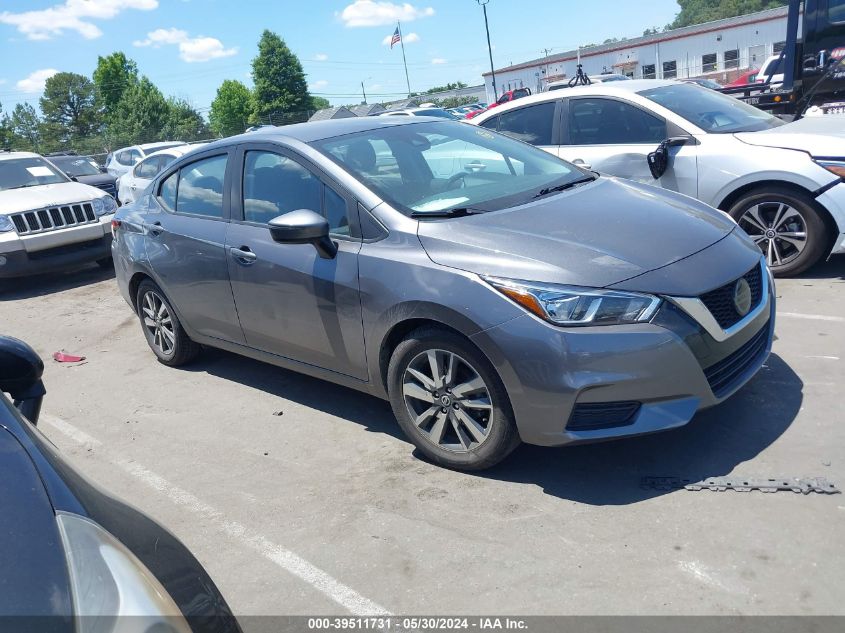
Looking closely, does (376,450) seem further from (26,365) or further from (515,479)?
(26,365)

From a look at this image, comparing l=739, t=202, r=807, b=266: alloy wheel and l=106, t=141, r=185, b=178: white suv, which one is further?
l=106, t=141, r=185, b=178: white suv

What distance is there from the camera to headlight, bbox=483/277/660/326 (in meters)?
3.41

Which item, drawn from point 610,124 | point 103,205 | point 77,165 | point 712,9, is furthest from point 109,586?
point 712,9

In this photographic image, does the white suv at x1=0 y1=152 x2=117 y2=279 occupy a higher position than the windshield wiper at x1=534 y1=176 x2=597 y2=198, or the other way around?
the windshield wiper at x1=534 y1=176 x2=597 y2=198

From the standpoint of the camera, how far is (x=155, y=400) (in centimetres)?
561

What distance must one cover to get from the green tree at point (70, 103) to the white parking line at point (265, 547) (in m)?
99.4

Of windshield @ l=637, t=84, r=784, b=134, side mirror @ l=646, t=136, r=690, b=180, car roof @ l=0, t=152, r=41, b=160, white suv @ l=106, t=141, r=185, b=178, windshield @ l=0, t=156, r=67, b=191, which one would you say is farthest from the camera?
white suv @ l=106, t=141, r=185, b=178

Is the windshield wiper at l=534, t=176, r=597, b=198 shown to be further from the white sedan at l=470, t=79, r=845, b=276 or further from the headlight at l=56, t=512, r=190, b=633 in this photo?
the headlight at l=56, t=512, r=190, b=633

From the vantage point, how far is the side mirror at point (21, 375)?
8.24ft

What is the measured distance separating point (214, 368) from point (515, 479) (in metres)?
3.15

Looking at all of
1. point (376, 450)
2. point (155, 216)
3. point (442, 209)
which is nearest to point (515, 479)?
point (376, 450)

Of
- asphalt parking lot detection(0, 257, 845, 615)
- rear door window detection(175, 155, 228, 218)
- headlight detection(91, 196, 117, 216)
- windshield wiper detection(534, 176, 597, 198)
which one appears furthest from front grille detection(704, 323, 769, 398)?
headlight detection(91, 196, 117, 216)

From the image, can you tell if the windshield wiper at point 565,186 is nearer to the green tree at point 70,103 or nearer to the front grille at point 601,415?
the front grille at point 601,415

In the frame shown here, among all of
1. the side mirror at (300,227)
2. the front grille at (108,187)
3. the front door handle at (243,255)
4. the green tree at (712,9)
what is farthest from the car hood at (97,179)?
the green tree at (712,9)
